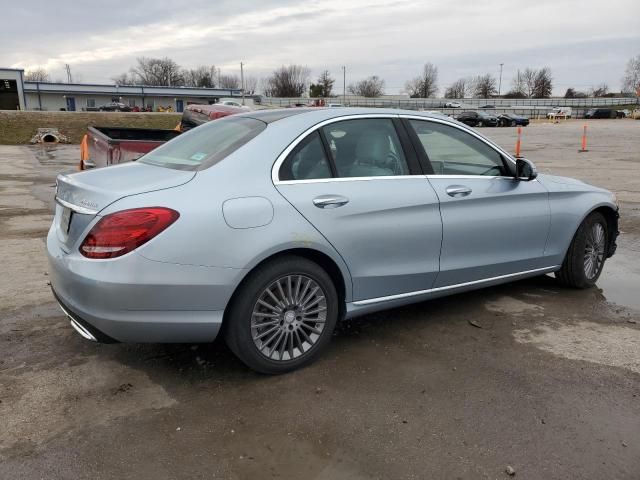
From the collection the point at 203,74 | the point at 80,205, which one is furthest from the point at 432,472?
the point at 203,74

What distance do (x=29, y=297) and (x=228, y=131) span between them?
2482mm

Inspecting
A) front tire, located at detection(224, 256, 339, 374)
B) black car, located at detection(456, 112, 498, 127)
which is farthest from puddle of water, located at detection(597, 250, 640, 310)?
black car, located at detection(456, 112, 498, 127)

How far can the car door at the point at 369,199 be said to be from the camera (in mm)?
3459

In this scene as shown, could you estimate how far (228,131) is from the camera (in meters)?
3.87

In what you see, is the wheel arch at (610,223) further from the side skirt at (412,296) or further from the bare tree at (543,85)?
Answer: the bare tree at (543,85)

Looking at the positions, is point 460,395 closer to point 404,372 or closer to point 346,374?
point 404,372

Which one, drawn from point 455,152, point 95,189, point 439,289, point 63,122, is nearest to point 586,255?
point 455,152

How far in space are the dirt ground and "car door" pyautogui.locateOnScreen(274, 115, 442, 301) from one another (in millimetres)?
593

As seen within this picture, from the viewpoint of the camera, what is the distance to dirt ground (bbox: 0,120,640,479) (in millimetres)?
2660

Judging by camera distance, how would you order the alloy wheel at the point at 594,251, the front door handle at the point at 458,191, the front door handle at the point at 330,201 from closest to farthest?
1. the front door handle at the point at 330,201
2. the front door handle at the point at 458,191
3. the alloy wheel at the point at 594,251

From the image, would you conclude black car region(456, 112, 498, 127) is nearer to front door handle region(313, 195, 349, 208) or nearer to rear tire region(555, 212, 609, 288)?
rear tire region(555, 212, 609, 288)

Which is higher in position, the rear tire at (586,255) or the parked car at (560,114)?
the parked car at (560,114)

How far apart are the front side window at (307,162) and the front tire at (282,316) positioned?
1.74 feet

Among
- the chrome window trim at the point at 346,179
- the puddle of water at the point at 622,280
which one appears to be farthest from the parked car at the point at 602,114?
the chrome window trim at the point at 346,179
